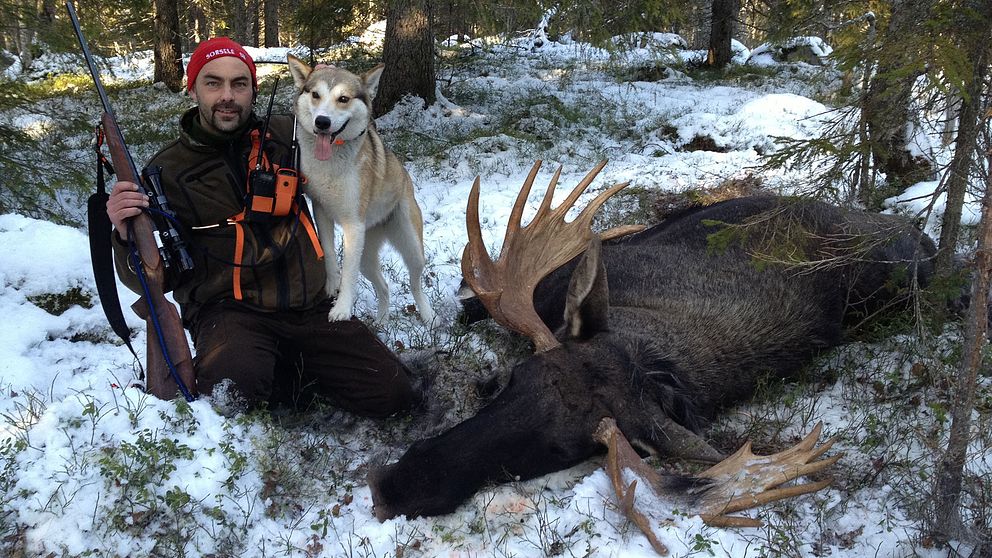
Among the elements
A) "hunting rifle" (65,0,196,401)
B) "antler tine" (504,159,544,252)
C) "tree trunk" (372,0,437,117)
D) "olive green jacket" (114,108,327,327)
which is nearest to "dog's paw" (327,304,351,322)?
"olive green jacket" (114,108,327,327)

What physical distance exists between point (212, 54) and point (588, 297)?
113 inches

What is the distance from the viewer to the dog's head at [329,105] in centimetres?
437

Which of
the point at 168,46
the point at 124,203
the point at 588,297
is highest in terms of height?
the point at 168,46

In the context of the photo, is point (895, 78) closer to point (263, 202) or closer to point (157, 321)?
point (263, 202)

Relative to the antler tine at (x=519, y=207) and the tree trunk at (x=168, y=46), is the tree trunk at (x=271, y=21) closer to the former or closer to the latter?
the tree trunk at (x=168, y=46)

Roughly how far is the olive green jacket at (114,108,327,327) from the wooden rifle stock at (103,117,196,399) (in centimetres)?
34

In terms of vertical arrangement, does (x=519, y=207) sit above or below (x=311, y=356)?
above

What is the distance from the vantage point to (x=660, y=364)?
13.7 ft

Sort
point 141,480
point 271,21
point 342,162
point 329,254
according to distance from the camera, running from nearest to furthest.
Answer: point 141,480 → point 342,162 → point 329,254 → point 271,21

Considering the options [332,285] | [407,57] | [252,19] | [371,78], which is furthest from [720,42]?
[252,19]

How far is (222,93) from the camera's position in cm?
434

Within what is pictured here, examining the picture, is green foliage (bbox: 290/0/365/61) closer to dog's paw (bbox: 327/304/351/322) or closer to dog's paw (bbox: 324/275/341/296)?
dog's paw (bbox: 324/275/341/296)

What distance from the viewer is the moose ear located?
400cm

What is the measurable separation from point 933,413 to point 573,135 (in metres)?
8.63
